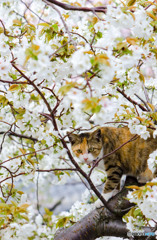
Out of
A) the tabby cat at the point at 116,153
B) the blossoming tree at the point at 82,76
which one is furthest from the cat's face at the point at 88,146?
the blossoming tree at the point at 82,76

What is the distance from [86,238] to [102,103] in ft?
5.30

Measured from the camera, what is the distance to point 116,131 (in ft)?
9.98

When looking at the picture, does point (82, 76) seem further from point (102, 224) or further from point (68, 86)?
point (102, 224)

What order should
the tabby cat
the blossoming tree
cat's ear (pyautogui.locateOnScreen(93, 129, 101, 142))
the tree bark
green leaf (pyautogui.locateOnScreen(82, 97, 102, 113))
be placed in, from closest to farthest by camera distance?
green leaf (pyautogui.locateOnScreen(82, 97, 102, 113)) < the blossoming tree < the tree bark < the tabby cat < cat's ear (pyautogui.locateOnScreen(93, 129, 101, 142))

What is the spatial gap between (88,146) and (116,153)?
263 mm

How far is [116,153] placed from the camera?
2867mm

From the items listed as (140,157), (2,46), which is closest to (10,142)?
(140,157)

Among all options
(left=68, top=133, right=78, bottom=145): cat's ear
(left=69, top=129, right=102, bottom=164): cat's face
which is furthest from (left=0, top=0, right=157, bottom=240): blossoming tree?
(left=68, top=133, right=78, bottom=145): cat's ear

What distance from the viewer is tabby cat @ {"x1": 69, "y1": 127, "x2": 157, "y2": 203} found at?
2760 mm

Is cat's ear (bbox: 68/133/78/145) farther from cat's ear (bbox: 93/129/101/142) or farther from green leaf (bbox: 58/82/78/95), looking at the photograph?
green leaf (bbox: 58/82/78/95)

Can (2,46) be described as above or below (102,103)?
above

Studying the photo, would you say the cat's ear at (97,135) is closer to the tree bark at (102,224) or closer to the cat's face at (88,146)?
the cat's face at (88,146)

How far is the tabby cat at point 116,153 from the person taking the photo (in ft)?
9.05

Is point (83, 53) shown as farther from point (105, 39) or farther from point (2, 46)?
point (2, 46)
